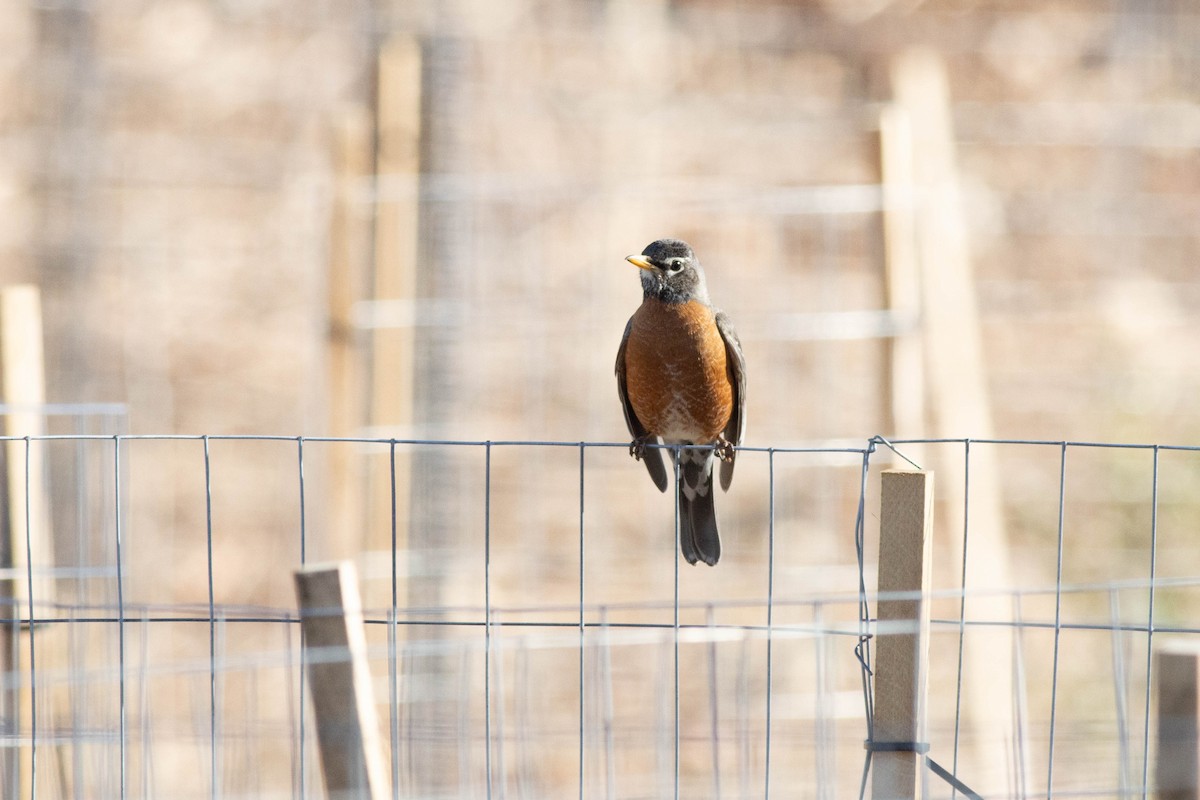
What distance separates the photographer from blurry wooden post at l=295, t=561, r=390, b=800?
1.28 metres

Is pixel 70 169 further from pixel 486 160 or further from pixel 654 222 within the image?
pixel 654 222

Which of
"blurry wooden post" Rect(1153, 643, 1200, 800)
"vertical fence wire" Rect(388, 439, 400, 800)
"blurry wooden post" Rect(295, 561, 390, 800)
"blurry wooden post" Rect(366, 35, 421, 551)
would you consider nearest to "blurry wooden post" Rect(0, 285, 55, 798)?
"vertical fence wire" Rect(388, 439, 400, 800)

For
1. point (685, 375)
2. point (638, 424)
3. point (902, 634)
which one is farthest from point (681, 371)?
point (902, 634)

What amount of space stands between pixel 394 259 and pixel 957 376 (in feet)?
6.80

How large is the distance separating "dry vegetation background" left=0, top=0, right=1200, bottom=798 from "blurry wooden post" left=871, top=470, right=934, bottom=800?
314cm

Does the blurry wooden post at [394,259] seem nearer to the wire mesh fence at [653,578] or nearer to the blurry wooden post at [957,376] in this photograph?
the wire mesh fence at [653,578]

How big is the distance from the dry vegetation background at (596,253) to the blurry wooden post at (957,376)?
137 millimetres

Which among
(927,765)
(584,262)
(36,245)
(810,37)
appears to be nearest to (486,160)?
(584,262)

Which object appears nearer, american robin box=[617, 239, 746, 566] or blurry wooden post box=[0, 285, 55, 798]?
blurry wooden post box=[0, 285, 55, 798]

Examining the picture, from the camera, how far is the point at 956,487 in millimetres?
4000

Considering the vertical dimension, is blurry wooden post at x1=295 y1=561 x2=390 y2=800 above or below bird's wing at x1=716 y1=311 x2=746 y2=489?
below

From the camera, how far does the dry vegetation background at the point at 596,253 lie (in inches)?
186

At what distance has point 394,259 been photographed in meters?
3.81

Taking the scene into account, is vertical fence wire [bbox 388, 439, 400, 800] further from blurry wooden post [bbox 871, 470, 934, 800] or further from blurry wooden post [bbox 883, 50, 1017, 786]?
blurry wooden post [bbox 883, 50, 1017, 786]
